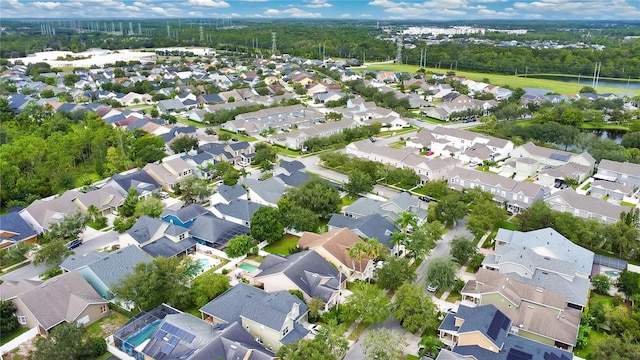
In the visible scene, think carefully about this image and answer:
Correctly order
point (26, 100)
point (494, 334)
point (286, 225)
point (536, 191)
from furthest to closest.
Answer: point (26, 100) → point (536, 191) → point (286, 225) → point (494, 334)

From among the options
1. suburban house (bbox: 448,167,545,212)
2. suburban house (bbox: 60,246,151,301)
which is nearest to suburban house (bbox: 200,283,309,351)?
suburban house (bbox: 60,246,151,301)

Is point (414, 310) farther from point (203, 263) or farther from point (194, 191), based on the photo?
point (194, 191)

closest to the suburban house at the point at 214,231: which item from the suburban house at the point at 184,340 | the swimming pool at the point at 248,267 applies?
the swimming pool at the point at 248,267

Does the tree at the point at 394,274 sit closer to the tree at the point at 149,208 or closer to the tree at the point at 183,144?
the tree at the point at 149,208

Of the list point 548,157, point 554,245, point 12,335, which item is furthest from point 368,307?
point 548,157

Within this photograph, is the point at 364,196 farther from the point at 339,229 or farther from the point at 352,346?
the point at 352,346

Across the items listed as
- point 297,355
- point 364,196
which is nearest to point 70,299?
point 297,355
